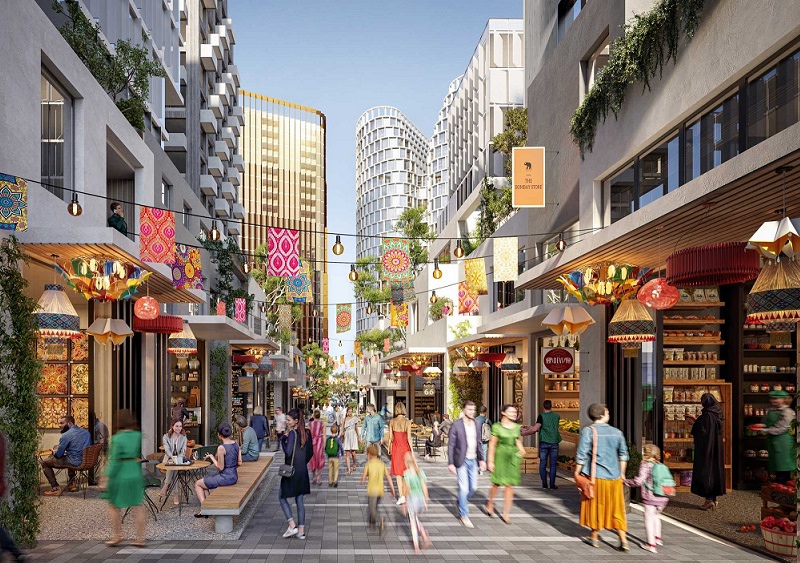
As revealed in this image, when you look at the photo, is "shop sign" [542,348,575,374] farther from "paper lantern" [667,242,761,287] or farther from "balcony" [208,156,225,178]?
"balcony" [208,156,225,178]

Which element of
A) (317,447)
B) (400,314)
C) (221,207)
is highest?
(221,207)

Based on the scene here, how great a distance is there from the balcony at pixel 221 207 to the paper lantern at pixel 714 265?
4266 centimetres

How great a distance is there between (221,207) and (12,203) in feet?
137

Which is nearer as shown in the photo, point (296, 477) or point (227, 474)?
point (296, 477)

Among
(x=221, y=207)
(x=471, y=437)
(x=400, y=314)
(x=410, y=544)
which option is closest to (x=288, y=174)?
(x=221, y=207)

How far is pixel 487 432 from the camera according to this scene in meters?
22.4

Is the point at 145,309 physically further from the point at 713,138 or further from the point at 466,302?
the point at 466,302

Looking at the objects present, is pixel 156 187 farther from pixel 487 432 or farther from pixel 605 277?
pixel 605 277

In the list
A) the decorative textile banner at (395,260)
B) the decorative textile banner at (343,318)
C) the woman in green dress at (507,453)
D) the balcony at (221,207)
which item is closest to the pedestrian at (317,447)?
the woman in green dress at (507,453)

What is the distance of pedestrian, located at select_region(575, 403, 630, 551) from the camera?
32.5 feet

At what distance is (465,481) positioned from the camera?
1190 centimetres

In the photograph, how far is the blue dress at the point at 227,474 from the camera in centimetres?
1164

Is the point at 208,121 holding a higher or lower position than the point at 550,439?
higher

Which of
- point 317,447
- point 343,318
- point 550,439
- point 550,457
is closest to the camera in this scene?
point 550,439
